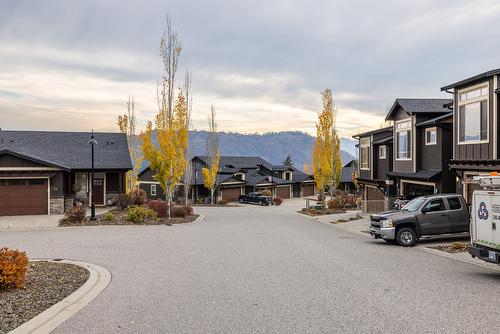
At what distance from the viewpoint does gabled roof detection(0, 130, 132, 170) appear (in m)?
35.1

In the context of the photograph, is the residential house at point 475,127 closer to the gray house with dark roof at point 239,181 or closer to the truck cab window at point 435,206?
the truck cab window at point 435,206

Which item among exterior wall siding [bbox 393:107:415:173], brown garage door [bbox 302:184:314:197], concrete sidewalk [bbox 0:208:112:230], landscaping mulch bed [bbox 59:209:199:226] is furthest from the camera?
brown garage door [bbox 302:184:314:197]

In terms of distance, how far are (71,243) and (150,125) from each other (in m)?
19.6

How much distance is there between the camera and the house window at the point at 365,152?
3556cm

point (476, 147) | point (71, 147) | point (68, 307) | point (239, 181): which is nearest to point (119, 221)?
point (71, 147)

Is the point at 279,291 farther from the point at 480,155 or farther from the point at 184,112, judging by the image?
the point at 184,112

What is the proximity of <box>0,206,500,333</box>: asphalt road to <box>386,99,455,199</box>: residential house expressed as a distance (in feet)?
28.4

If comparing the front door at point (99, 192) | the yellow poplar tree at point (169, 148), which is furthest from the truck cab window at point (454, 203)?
the front door at point (99, 192)

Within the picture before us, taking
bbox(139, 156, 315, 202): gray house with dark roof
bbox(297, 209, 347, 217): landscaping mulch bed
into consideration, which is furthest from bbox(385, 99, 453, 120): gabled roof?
bbox(139, 156, 315, 202): gray house with dark roof

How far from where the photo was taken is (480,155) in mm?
18922

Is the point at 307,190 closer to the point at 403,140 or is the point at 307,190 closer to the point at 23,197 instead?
the point at 403,140

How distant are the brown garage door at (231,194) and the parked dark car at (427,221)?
1813 inches

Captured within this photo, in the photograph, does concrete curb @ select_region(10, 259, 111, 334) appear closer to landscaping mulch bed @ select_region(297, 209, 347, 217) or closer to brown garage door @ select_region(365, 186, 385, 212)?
brown garage door @ select_region(365, 186, 385, 212)

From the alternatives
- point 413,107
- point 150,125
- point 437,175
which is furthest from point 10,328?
point 150,125
